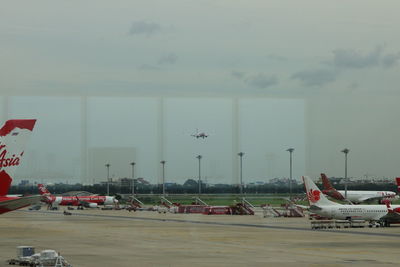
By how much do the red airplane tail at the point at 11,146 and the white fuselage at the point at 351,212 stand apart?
50.3 meters

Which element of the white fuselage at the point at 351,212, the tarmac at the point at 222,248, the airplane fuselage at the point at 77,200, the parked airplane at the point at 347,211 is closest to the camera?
the tarmac at the point at 222,248

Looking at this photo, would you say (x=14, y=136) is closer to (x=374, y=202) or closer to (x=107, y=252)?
(x=107, y=252)

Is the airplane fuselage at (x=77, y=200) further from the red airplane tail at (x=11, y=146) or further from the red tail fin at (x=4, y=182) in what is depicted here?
the red airplane tail at (x=11, y=146)

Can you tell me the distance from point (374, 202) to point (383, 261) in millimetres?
131492

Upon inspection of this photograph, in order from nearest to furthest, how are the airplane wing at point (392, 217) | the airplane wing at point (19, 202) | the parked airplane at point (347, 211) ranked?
the airplane wing at point (19, 202) < the airplane wing at point (392, 217) < the parked airplane at point (347, 211)

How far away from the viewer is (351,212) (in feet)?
297

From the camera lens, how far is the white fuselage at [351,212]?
9019 centimetres

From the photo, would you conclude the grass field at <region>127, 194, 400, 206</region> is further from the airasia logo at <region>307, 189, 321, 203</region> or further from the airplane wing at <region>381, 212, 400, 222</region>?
the airplane wing at <region>381, 212, 400, 222</region>

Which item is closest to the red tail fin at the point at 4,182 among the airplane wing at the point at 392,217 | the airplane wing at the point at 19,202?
the airplane wing at the point at 19,202

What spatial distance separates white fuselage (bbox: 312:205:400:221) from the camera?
90188 mm

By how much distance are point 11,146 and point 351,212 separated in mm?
53576

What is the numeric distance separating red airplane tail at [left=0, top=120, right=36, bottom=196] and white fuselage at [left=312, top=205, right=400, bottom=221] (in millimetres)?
50281

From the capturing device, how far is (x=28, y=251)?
41.2 meters

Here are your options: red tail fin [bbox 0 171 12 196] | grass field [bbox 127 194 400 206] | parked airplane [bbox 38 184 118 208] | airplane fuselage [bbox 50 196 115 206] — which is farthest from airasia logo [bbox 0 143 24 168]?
airplane fuselage [bbox 50 196 115 206]
